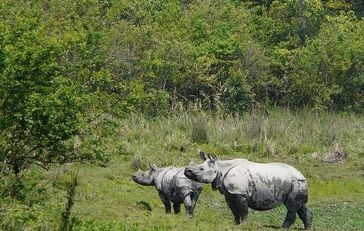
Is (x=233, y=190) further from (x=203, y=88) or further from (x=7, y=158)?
(x=203, y=88)

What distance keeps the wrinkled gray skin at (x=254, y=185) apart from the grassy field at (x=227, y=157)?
39 cm

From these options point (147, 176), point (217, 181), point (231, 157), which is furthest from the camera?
point (231, 157)

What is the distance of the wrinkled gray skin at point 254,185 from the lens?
15586 millimetres

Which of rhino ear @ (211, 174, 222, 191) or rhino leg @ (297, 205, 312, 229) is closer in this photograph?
rhino ear @ (211, 174, 222, 191)

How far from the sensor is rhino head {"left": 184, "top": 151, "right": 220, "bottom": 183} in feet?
51.4

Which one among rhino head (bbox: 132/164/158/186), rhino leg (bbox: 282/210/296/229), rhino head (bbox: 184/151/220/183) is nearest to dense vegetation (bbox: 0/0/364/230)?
rhino head (bbox: 132/164/158/186)

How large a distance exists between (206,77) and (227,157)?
8.30 meters

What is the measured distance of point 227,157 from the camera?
25672 millimetres

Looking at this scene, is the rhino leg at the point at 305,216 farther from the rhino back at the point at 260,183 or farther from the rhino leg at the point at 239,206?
the rhino leg at the point at 239,206

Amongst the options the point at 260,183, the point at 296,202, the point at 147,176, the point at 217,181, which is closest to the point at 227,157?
the point at 147,176

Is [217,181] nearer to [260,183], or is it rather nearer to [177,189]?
[260,183]

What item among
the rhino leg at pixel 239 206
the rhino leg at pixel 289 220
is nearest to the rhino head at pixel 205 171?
the rhino leg at pixel 239 206

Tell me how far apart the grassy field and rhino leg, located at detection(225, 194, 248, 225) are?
221 millimetres

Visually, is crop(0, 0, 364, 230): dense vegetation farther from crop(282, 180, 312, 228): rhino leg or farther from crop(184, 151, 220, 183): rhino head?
crop(184, 151, 220, 183): rhino head
